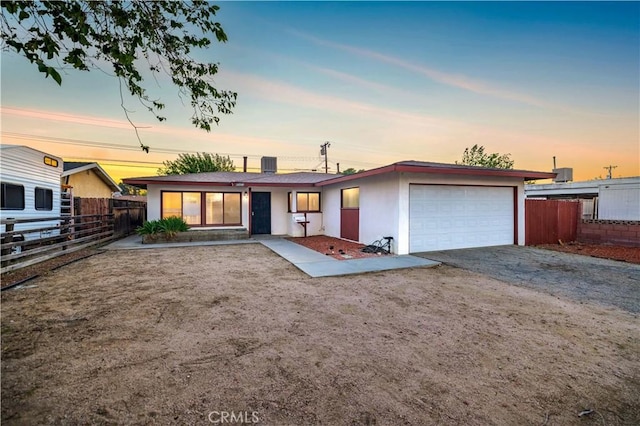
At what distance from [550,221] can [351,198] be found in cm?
777

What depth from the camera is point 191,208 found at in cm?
1272

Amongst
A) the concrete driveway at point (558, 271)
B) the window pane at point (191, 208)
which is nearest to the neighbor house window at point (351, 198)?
the concrete driveway at point (558, 271)

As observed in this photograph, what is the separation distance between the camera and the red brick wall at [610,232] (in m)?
9.80

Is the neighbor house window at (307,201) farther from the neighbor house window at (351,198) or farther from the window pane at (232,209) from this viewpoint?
the window pane at (232,209)

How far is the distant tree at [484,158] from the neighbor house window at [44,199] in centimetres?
3396

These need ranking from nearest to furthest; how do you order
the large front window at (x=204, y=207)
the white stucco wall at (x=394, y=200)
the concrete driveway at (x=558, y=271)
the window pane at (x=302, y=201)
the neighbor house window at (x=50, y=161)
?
the concrete driveway at (x=558, y=271), the white stucco wall at (x=394, y=200), the neighbor house window at (x=50, y=161), the large front window at (x=204, y=207), the window pane at (x=302, y=201)

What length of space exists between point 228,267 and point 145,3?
17.4ft

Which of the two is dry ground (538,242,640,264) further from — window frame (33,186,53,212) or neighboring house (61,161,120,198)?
neighboring house (61,161,120,198)

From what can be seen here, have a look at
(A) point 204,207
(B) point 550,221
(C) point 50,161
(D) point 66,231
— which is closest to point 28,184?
(C) point 50,161

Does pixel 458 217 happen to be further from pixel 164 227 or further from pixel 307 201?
pixel 164 227

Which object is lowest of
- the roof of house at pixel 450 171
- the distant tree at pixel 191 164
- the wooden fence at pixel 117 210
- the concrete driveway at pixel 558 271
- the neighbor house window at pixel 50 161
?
the concrete driveway at pixel 558 271

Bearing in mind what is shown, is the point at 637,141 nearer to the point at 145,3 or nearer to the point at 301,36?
the point at 301,36

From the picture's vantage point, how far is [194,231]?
11766mm
